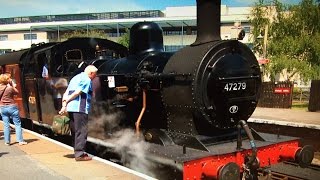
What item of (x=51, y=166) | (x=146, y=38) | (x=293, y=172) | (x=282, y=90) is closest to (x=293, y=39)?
(x=282, y=90)

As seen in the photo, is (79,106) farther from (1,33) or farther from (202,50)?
(1,33)

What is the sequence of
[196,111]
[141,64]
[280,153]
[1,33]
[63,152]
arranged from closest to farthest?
[196,111], [280,153], [141,64], [63,152], [1,33]

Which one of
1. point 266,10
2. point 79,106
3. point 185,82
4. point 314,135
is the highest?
point 266,10

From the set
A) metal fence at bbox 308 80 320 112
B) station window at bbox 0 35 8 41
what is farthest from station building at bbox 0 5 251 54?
metal fence at bbox 308 80 320 112

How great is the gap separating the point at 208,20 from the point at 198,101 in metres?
1.25

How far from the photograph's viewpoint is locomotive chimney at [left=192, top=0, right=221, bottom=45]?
585 centimetres

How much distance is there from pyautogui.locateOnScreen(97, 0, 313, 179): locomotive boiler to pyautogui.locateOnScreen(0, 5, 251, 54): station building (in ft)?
121

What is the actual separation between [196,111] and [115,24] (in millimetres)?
47638

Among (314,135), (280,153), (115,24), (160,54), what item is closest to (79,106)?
(160,54)

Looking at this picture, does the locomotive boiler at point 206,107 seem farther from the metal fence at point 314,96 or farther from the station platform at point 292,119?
the metal fence at point 314,96

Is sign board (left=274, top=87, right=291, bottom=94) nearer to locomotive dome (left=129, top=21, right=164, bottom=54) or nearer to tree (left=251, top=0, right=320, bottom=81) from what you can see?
tree (left=251, top=0, right=320, bottom=81)

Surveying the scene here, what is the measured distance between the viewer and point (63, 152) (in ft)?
23.6

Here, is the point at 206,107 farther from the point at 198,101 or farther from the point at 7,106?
the point at 7,106

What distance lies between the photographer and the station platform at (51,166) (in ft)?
18.6
